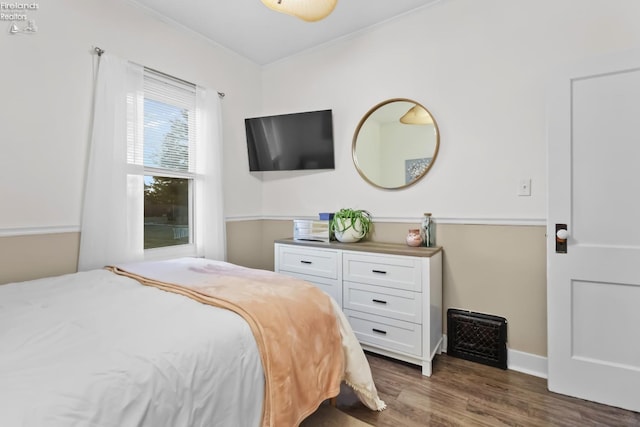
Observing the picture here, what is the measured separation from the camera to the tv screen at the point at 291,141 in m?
2.93

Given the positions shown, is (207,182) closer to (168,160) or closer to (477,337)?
(168,160)

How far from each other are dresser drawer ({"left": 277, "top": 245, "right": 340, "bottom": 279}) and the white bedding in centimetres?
129

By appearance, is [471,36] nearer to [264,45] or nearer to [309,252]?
[264,45]

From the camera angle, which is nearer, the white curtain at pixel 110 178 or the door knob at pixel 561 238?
the door knob at pixel 561 238

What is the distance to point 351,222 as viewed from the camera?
2.55 m

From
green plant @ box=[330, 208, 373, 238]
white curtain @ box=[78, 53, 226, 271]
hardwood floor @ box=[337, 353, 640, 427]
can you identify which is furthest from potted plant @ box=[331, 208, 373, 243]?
white curtain @ box=[78, 53, 226, 271]

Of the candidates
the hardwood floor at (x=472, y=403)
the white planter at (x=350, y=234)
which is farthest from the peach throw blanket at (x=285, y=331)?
the white planter at (x=350, y=234)

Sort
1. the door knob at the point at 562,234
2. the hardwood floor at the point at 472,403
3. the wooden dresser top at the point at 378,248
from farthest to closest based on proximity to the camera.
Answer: the wooden dresser top at the point at 378,248, the door knob at the point at 562,234, the hardwood floor at the point at 472,403

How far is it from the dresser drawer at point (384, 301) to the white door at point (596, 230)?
790mm

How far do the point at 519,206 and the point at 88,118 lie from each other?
3.03 m

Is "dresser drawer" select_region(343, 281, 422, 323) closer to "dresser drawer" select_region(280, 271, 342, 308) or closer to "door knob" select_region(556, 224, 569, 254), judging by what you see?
"dresser drawer" select_region(280, 271, 342, 308)

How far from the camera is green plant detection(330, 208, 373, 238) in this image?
2.56 metres

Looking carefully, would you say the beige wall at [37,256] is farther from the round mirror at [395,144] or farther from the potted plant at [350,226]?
the round mirror at [395,144]

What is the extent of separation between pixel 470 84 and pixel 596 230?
1.26m
